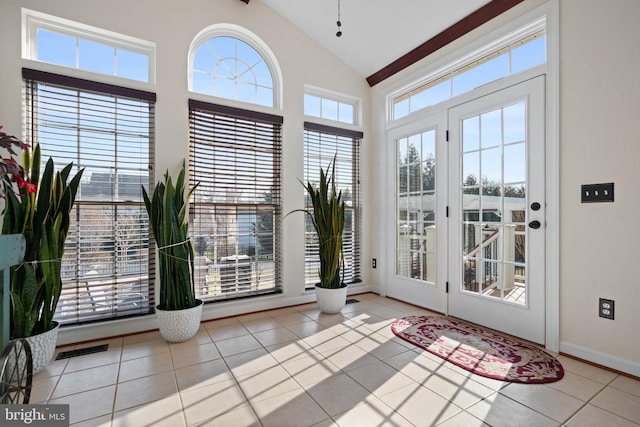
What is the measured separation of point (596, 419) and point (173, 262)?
111 inches

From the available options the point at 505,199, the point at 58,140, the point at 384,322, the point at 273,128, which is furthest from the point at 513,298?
the point at 58,140

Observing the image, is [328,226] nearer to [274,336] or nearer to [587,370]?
[274,336]

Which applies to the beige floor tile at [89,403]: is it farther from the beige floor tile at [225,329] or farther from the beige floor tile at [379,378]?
the beige floor tile at [379,378]

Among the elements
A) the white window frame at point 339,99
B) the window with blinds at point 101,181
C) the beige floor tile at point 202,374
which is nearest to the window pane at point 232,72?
the white window frame at point 339,99

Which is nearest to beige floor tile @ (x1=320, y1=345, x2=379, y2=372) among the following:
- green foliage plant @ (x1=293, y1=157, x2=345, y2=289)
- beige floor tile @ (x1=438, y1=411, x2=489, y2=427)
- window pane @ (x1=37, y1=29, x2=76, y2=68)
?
beige floor tile @ (x1=438, y1=411, x2=489, y2=427)

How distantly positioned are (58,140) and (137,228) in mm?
895

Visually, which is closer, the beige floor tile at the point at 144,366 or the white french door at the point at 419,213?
the beige floor tile at the point at 144,366

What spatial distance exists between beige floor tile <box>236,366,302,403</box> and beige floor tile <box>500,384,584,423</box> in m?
1.24

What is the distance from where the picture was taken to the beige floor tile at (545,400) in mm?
1669

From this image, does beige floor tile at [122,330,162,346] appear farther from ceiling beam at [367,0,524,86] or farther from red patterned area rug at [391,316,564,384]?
ceiling beam at [367,0,524,86]

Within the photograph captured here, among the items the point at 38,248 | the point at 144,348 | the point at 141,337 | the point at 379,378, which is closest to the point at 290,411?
the point at 379,378

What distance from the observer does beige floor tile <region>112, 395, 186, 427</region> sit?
1586 mm

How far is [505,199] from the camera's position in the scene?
276cm

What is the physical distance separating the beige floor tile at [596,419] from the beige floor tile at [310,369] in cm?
126
